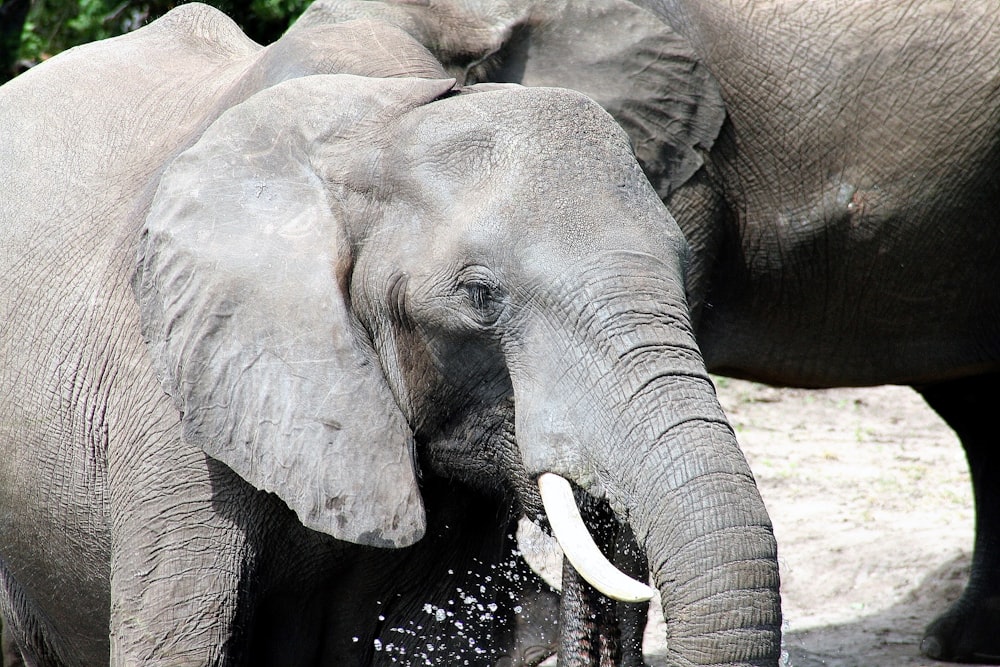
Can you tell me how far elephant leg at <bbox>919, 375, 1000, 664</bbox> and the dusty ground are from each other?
12cm

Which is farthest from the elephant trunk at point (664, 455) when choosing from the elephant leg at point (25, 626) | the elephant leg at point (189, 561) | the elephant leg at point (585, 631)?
the elephant leg at point (585, 631)

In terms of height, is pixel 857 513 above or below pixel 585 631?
below

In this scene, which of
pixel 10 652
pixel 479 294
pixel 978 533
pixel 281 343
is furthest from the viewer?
pixel 978 533

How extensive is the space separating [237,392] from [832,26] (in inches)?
101

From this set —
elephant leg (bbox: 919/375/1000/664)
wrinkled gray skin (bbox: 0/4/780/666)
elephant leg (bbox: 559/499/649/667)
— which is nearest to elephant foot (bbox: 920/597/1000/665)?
→ elephant leg (bbox: 919/375/1000/664)

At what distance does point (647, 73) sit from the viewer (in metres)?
4.46

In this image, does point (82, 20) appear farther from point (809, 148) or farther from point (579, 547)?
point (579, 547)

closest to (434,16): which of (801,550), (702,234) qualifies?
(702,234)

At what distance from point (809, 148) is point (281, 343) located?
2413 mm

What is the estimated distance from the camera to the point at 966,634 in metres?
5.01

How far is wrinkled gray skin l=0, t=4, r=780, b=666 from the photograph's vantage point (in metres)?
2.38

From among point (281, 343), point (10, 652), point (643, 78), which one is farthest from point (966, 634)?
point (281, 343)

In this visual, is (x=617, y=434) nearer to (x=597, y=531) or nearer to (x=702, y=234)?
(x=597, y=531)

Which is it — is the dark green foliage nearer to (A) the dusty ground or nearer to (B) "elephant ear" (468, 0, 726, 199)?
(B) "elephant ear" (468, 0, 726, 199)
